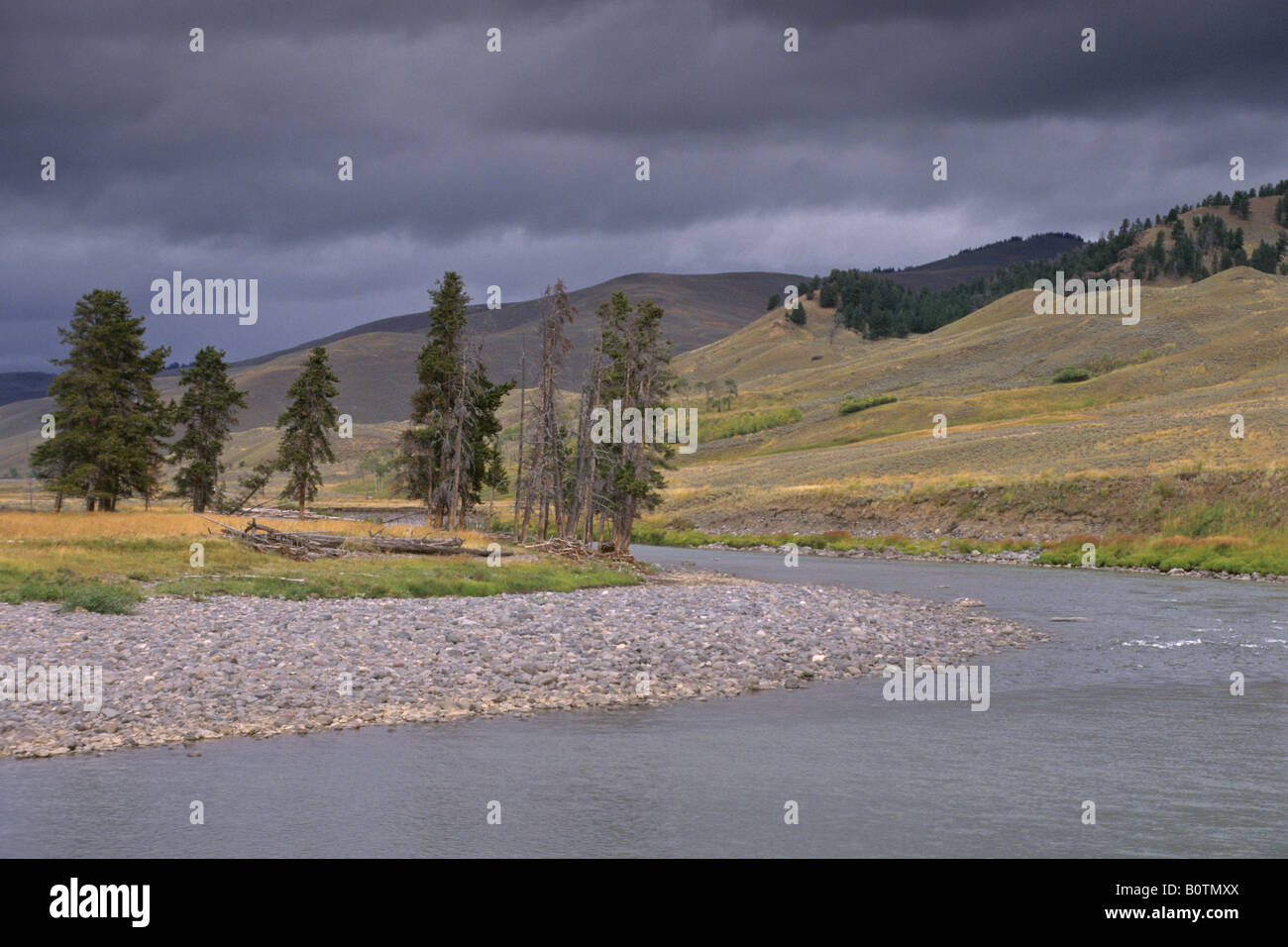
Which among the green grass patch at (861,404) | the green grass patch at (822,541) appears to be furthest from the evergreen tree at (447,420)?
the green grass patch at (861,404)

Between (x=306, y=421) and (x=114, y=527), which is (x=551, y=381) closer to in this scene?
(x=114, y=527)

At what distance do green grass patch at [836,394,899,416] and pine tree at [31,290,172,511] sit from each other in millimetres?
112567

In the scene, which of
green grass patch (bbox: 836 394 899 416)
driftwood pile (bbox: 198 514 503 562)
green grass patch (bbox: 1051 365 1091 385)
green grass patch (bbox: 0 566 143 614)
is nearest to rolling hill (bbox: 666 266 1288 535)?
green grass patch (bbox: 1051 365 1091 385)

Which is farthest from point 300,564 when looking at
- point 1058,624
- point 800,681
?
point 1058,624

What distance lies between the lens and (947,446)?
10131 cm

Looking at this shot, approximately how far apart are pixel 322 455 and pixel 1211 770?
2437 inches

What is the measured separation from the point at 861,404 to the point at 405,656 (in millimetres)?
141920

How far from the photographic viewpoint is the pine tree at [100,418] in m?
57.6

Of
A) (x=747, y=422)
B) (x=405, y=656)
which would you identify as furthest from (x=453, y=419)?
(x=747, y=422)

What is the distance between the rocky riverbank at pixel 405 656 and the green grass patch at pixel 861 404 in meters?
125

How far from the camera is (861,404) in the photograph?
15925 centimetres

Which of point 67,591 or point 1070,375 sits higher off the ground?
point 1070,375

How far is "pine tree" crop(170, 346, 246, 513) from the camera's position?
7006 cm
